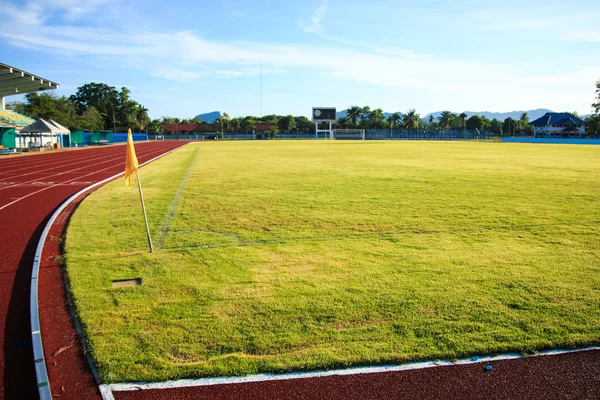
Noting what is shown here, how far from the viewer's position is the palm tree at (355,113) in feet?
453

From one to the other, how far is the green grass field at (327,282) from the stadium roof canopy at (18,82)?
28.7m

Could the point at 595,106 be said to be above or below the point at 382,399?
above

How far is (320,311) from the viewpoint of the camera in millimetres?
4555

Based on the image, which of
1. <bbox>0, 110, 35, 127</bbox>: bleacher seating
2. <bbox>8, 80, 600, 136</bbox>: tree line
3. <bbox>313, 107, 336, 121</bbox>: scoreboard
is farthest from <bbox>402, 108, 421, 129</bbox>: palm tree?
<bbox>0, 110, 35, 127</bbox>: bleacher seating

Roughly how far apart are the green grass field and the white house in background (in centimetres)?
11698

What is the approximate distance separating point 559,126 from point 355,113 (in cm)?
5870

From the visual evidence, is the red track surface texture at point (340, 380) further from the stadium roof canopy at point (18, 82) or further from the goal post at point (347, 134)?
the goal post at point (347, 134)

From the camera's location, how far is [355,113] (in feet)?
455

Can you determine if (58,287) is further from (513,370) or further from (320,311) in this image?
(513,370)

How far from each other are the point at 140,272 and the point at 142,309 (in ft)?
4.11

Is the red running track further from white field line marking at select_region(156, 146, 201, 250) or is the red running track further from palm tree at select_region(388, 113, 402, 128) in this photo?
palm tree at select_region(388, 113, 402, 128)

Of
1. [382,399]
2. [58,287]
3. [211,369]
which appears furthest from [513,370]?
[58,287]

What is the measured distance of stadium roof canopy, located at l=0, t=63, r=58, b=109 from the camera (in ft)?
Answer: 104

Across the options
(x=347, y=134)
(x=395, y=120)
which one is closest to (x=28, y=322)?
(x=347, y=134)
